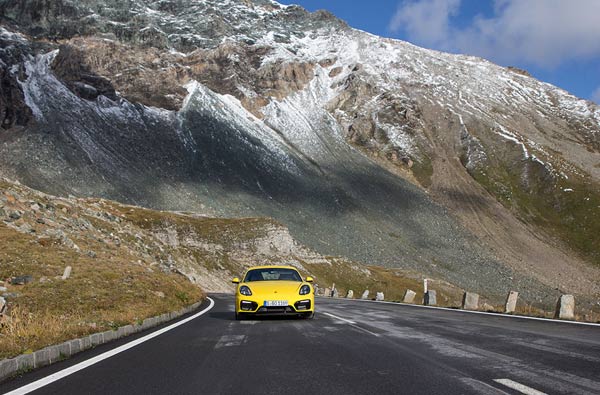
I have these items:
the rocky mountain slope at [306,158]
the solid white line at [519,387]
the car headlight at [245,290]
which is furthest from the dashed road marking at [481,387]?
the rocky mountain slope at [306,158]

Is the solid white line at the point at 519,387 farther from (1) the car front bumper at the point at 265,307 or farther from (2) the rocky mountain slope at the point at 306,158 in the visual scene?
(2) the rocky mountain slope at the point at 306,158

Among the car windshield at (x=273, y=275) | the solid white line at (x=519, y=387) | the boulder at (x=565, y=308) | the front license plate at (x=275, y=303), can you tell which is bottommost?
the solid white line at (x=519, y=387)

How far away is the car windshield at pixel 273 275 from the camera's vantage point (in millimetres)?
16688

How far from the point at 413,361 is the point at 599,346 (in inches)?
150

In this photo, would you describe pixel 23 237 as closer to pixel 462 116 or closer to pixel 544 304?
pixel 544 304

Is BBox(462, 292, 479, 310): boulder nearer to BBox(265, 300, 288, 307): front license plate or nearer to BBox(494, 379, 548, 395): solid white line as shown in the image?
BBox(265, 300, 288, 307): front license plate

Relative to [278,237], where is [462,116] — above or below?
above

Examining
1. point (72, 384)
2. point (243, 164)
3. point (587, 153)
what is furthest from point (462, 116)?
point (72, 384)

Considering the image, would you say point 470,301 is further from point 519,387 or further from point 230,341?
point 519,387

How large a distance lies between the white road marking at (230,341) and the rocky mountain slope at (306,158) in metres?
86.1

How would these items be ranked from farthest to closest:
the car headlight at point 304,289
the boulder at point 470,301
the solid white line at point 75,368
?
the boulder at point 470,301, the car headlight at point 304,289, the solid white line at point 75,368

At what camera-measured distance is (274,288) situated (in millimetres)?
15094

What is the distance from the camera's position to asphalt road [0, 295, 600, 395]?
614 cm

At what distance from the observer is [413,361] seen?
7.94 meters
